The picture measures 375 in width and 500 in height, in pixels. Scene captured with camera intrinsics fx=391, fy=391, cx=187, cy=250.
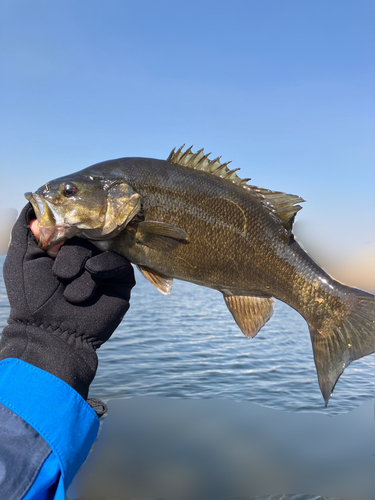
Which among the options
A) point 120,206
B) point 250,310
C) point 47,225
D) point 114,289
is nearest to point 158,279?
point 114,289

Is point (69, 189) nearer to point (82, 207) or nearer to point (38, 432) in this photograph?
point (82, 207)

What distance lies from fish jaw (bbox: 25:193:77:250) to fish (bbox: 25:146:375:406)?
→ 0.08 m

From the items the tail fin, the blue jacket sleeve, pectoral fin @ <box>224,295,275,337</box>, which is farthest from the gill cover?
the tail fin

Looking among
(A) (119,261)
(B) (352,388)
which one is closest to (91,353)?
(A) (119,261)

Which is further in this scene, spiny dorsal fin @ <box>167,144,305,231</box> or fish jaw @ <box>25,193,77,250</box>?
spiny dorsal fin @ <box>167,144,305,231</box>

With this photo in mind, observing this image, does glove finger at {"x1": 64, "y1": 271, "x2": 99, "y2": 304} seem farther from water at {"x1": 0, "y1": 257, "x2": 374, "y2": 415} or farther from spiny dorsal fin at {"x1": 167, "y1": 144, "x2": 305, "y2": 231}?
water at {"x1": 0, "y1": 257, "x2": 374, "y2": 415}

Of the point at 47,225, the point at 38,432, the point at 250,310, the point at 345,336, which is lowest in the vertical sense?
the point at 38,432

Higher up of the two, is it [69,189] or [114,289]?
[69,189]

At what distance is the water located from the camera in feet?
29.8

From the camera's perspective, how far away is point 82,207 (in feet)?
8.52

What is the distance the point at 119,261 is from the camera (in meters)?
2.53

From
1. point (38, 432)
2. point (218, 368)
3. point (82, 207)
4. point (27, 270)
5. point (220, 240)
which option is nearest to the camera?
point (38, 432)

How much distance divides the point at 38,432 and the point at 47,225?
1266 mm

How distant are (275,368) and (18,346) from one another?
34.6 feet
